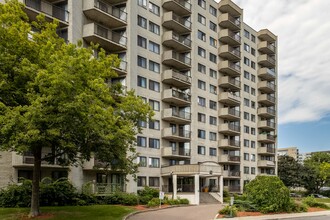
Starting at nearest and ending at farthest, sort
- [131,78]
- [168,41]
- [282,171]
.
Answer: [131,78] → [168,41] → [282,171]

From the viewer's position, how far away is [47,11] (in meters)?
37.7

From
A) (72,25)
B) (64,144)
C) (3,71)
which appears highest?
(72,25)

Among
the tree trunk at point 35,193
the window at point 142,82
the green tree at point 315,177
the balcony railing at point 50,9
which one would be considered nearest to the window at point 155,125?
the window at point 142,82

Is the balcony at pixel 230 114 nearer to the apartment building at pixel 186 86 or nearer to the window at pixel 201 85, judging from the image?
the apartment building at pixel 186 86

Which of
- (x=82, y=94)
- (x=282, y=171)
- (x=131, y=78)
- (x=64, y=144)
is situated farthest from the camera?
(x=282, y=171)

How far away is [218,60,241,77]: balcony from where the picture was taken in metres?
64.4

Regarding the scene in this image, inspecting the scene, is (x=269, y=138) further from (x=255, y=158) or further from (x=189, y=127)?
(x=189, y=127)

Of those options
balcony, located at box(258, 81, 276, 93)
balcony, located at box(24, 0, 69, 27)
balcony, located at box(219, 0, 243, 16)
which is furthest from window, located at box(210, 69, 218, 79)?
balcony, located at box(24, 0, 69, 27)

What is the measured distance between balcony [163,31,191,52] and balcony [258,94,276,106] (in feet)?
87.7

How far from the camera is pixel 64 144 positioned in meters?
21.9

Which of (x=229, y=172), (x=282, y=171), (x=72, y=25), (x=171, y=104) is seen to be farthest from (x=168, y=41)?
(x=282, y=171)

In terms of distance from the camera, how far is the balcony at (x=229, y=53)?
64.9 meters

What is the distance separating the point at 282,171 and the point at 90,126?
69687 millimetres

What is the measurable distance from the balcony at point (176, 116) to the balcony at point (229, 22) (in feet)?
64.1
